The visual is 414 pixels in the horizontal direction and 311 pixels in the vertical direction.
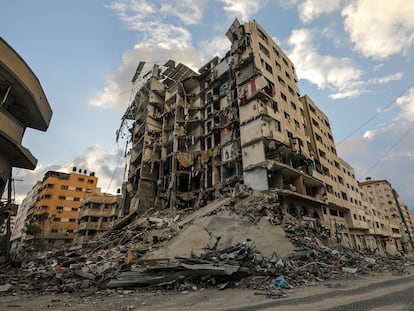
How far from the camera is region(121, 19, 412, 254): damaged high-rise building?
28.5 m

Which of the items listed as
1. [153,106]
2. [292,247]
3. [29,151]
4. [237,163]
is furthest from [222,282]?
[153,106]

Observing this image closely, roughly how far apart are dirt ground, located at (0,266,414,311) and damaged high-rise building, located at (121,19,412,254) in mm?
17692

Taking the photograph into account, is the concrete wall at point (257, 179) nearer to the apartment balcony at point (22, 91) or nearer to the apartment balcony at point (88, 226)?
the apartment balcony at point (22, 91)

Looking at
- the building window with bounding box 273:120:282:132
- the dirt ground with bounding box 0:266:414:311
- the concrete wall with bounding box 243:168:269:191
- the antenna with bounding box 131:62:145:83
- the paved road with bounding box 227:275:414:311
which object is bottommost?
the dirt ground with bounding box 0:266:414:311

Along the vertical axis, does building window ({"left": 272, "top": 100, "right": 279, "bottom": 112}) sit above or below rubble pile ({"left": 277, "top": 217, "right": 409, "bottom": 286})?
above

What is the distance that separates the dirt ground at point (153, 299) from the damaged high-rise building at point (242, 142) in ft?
58.0

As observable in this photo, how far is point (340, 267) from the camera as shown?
40.7 ft

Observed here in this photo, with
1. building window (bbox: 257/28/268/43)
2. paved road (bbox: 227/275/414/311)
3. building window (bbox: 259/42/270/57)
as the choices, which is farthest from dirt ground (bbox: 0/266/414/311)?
building window (bbox: 257/28/268/43)

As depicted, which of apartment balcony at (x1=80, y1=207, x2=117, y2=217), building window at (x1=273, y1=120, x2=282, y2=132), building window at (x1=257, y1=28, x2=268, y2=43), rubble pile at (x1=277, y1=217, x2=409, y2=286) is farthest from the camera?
apartment balcony at (x1=80, y1=207, x2=117, y2=217)

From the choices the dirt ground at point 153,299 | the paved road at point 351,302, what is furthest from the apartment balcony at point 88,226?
the paved road at point 351,302

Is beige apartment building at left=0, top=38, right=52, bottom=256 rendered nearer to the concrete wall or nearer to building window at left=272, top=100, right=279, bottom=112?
the concrete wall

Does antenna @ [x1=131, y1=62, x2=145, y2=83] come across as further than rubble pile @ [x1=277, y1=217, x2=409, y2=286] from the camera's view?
Yes

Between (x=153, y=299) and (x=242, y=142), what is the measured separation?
924 inches

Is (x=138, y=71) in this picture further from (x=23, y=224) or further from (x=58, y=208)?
(x=23, y=224)
